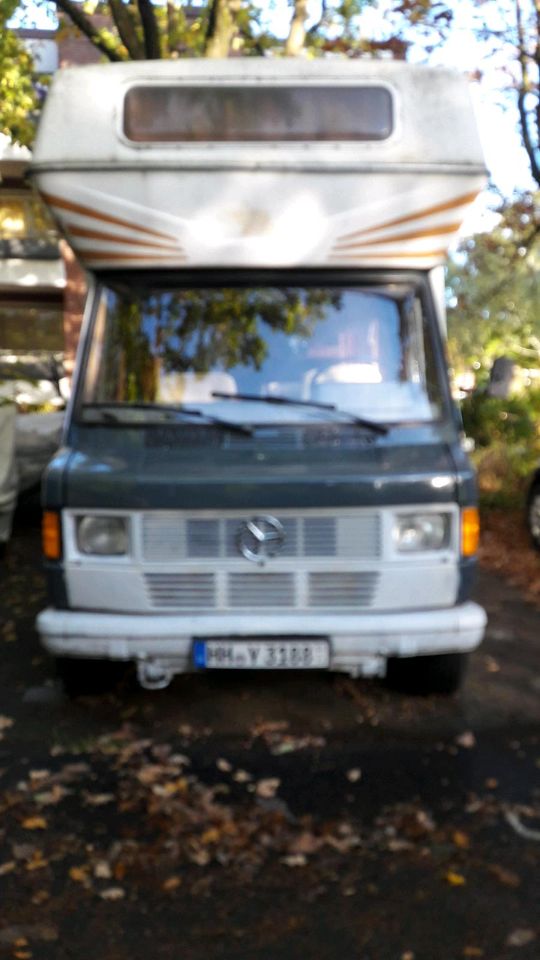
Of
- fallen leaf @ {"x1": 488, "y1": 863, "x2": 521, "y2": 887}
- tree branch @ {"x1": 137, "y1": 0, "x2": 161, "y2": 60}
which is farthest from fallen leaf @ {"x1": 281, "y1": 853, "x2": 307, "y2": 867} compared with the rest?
tree branch @ {"x1": 137, "y1": 0, "x2": 161, "y2": 60}

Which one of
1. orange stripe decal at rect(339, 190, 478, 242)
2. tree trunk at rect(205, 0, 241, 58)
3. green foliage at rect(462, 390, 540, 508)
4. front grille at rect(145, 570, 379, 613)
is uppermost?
tree trunk at rect(205, 0, 241, 58)

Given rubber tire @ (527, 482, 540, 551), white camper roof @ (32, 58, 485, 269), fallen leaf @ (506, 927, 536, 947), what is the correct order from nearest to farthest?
fallen leaf @ (506, 927, 536, 947), white camper roof @ (32, 58, 485, 269), rubber tire @ (527, 482, 540, 551)

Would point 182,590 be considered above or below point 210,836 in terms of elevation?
above

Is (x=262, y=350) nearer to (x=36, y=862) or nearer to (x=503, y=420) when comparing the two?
(x=36, y=862)

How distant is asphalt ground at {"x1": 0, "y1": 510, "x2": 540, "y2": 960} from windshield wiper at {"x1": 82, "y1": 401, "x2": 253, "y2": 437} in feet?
5.14

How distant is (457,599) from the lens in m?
4.80

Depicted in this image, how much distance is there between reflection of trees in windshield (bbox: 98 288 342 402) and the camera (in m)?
5.14

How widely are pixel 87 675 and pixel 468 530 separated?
2.18 m

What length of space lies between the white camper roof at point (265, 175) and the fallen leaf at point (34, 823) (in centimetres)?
270

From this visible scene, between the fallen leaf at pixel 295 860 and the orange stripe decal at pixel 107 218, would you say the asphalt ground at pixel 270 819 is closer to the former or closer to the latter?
the fallen leaf at pixel 295 860

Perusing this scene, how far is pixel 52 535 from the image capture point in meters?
4.76

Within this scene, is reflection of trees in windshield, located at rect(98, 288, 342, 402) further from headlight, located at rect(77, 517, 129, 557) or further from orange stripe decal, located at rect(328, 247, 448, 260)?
headlight, located at rect(77, 517, 129, 557)

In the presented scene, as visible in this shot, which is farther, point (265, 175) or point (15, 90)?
point (15, 90)

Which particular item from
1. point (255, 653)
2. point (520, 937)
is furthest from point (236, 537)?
point (520, 937)
